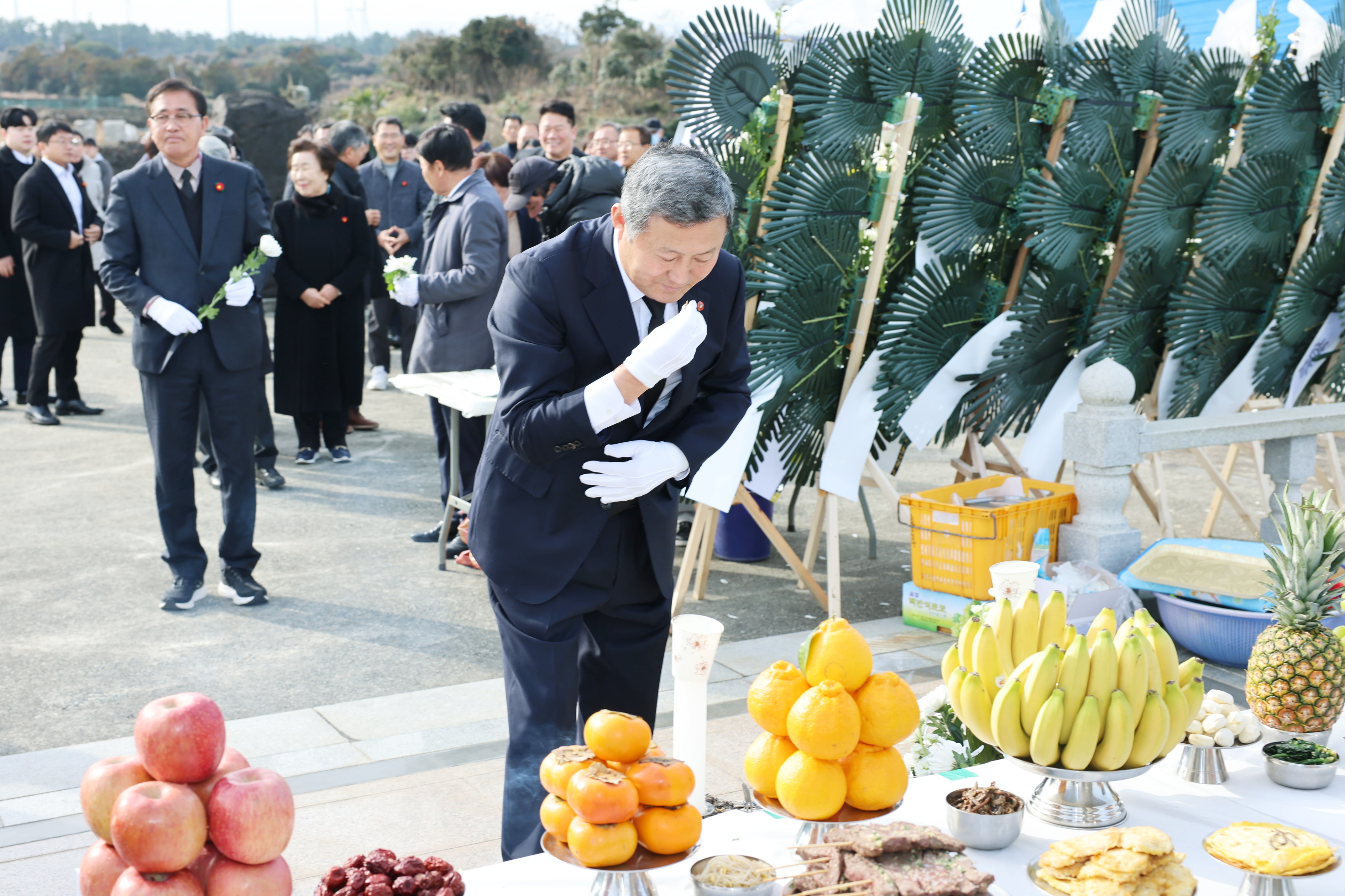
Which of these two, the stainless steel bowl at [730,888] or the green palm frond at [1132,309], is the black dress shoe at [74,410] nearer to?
the green palm frond at [1132,309]

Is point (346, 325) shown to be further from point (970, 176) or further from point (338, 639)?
point (970, 176)

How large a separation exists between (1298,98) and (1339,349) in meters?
1.10

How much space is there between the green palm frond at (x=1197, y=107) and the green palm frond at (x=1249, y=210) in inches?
6.4

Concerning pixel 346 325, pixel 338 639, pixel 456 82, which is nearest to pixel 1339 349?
pixel 338 639

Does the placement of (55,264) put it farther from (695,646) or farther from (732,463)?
(695,646)

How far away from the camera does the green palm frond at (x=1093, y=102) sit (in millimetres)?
4445

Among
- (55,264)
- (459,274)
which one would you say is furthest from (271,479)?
(55,264)

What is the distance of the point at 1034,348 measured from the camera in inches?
179

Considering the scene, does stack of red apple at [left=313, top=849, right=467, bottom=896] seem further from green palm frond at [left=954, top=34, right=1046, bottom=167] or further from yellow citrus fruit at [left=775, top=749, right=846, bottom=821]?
green palm frond at [left=954, top=34, right=1046, bottom=167]

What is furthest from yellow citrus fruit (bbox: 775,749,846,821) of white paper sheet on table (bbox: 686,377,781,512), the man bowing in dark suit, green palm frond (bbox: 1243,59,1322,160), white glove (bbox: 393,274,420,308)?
the man bowing in dark suit

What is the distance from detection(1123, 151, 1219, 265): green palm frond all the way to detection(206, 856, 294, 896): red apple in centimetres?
408

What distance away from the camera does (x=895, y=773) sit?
1769mm

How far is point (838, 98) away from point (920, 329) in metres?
0.86

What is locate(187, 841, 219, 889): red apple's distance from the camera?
1.37 metres
